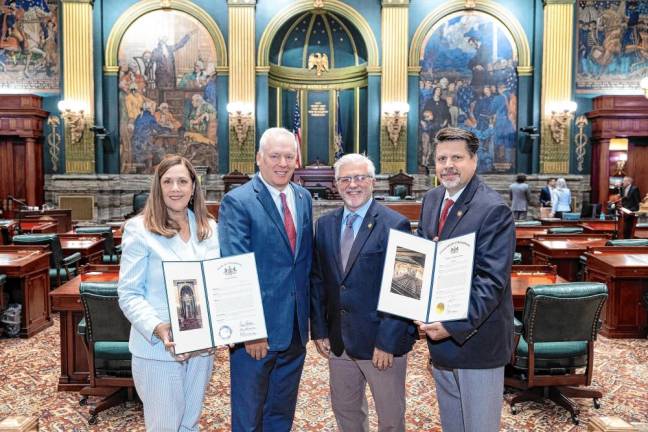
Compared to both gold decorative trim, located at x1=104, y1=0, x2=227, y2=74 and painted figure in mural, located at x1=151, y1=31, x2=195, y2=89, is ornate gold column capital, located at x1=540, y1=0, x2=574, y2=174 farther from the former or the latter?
painted figure in mural, located at x1=151, y1=31, x2=195, y2=89

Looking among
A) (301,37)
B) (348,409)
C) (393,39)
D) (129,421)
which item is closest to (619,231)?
(348,409)

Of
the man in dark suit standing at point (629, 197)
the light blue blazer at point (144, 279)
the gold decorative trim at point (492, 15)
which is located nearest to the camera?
the light blue blazer at point (144, 279)

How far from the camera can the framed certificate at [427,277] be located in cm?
233

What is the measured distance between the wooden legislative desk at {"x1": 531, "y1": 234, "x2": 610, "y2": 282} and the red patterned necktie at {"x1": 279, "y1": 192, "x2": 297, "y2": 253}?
217 inches

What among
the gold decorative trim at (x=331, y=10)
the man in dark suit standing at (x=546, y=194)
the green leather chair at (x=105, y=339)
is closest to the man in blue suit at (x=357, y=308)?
the green leather chair at (x=105, y=339)

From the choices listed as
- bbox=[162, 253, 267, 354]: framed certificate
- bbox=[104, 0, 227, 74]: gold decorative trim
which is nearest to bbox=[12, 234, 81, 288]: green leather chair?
bbox=[162, 253, 267, 354]: framed certificate

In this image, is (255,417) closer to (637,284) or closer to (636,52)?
(637,284)

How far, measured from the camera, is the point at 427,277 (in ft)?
7.83

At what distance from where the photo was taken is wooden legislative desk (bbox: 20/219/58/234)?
30.8ft

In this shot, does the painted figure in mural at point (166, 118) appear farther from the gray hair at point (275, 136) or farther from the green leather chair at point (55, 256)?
the gray hair at point (275, 136)

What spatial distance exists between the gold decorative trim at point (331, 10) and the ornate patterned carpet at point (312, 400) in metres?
11.3

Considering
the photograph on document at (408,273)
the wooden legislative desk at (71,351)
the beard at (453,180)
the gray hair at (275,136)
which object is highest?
the gray hair at (275,136)

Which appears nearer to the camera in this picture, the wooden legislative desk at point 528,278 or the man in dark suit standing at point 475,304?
the man in dark suit standing at point 475,304

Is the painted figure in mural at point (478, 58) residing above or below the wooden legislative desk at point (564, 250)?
above
